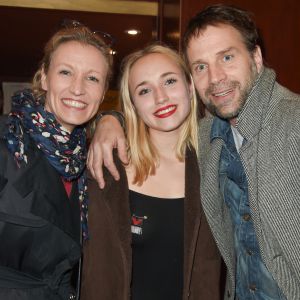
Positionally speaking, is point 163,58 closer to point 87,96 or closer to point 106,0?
point 87,96

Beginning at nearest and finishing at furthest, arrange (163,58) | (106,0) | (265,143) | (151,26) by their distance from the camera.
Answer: (265,143) < (163,58) < (106,0) < (151,26)

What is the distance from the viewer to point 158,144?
6.49ft

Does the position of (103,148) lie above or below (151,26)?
below

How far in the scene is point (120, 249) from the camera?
1.60 m

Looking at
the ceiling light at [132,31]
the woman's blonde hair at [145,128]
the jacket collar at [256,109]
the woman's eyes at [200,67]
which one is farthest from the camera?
the ceiling light at [132,31]

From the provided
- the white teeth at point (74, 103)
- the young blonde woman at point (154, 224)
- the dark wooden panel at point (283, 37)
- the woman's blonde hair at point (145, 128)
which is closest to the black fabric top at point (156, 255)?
the young blonde woman at point (154, 224)

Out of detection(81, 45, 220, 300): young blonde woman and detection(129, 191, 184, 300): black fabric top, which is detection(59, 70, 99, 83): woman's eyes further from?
detection(129, 191, 184, 300): black fabric top

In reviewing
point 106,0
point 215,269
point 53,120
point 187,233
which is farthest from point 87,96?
point 106,0

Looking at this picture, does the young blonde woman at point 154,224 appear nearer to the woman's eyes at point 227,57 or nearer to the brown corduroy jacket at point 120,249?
the brown corduroy jacket at point 120,249

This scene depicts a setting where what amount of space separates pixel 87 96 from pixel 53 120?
7.3 inches

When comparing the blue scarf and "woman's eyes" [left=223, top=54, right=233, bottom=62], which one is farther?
"woman's eyes" [left=223, top=54, right=233, bottom=62]

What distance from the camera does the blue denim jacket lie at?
1461 millimetres

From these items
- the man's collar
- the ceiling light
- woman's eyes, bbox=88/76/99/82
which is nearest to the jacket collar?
the man's collar

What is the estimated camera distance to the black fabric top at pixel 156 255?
166cm
